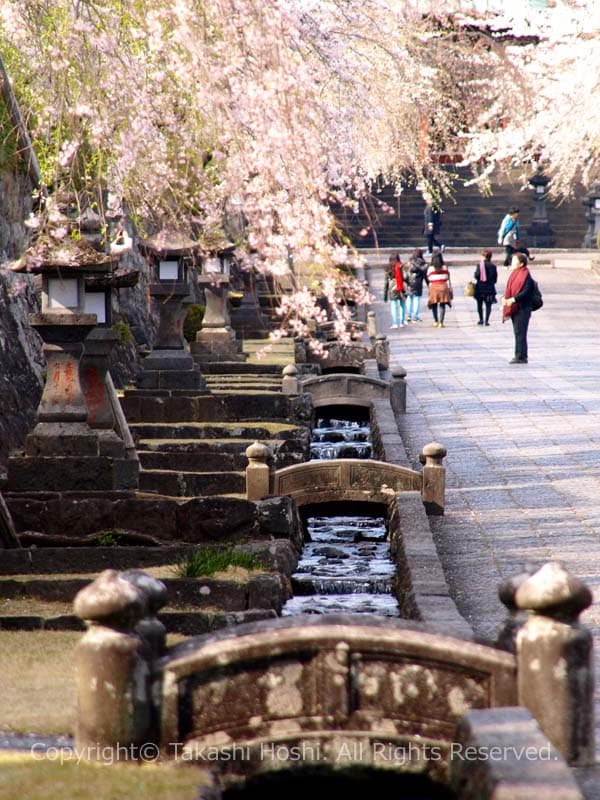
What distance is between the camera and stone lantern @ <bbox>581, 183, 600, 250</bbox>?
146 ft

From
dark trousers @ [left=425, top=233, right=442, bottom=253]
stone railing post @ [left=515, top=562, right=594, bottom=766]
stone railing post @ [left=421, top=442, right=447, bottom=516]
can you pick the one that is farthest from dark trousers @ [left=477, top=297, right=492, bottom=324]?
stone railing post @ [left=515, top=562, right=594, bottom=766]

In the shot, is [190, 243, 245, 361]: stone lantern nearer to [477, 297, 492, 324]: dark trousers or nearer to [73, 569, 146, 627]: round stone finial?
[477, 297, 492, 324]: dark trousers

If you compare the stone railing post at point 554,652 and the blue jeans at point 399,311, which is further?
the blue jeans at point 399,311

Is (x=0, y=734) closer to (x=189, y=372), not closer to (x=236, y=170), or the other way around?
(x=236, y=170)

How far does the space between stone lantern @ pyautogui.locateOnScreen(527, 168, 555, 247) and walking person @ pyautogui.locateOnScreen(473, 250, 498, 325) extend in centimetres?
1533

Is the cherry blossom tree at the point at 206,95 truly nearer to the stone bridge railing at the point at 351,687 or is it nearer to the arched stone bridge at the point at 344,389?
the stone bridge railing at the point at 351,687

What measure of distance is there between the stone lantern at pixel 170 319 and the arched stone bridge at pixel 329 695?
12.7 m

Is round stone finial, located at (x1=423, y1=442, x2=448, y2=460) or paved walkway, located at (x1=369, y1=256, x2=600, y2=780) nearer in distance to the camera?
paved walkway, located at (x1=369, y1=256, x2=600, y2=780)

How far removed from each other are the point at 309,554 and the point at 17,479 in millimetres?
2819

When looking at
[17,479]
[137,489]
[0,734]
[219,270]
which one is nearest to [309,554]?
[137,489]

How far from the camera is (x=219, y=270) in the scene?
22.6 metres

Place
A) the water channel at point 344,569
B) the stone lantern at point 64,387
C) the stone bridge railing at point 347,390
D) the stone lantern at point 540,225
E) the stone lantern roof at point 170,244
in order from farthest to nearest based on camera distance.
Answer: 1. the stone lantern at point 540,225
2. the stone bridge railing at point 347,390
3. the stone lantern roof at point 170,244
4. the stone lantern at point 64,387
5. the water channel at point 344,569

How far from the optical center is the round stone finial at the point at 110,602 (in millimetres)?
5242

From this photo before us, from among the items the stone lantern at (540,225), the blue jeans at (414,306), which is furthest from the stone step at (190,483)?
the stone lantern at (540,225)
